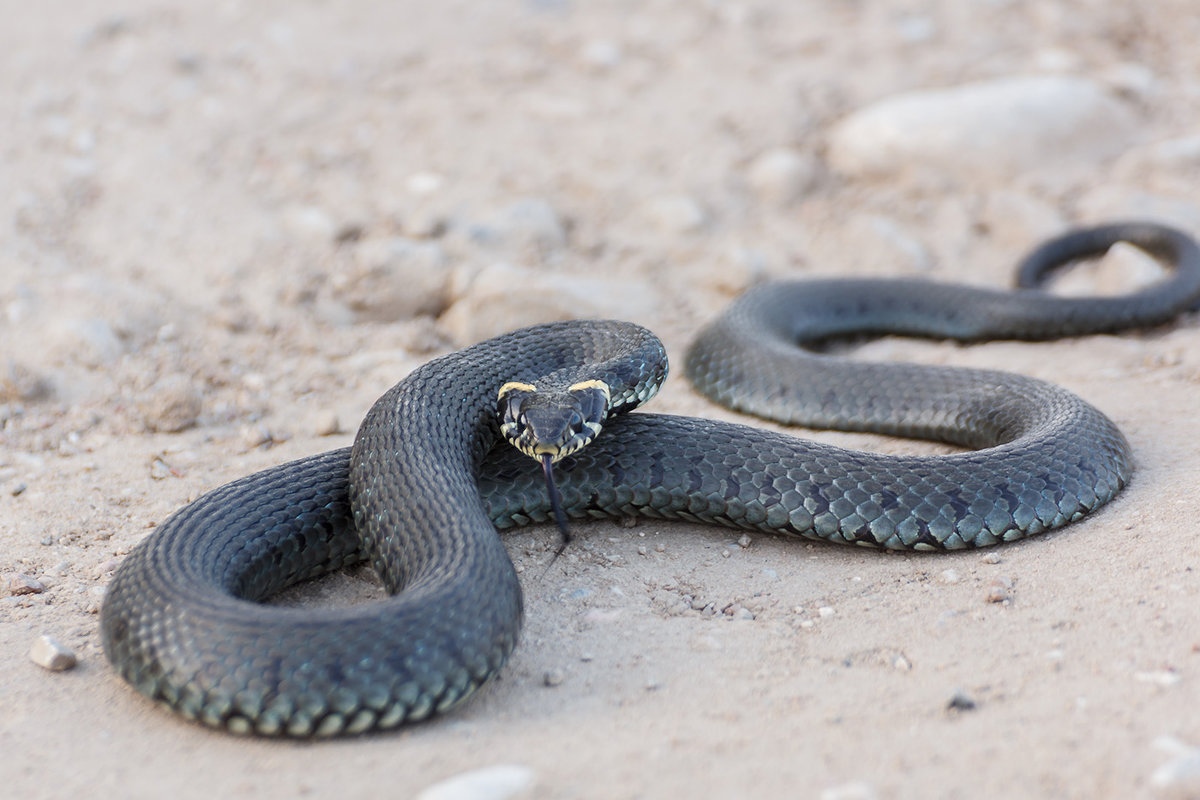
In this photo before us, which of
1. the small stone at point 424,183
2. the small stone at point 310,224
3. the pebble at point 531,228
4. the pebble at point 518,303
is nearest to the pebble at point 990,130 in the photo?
the pebble at point 531,228

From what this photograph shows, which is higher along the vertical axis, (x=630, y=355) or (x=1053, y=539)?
(x=630, y=355)

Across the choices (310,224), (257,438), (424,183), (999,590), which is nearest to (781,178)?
(424,183)

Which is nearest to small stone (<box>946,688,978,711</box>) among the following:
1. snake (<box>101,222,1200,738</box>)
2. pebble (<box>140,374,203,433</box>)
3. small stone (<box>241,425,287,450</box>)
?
snake (<box>101,222,1200,738</box>)

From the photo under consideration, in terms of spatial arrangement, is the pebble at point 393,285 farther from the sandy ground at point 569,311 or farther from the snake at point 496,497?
the snake at point 496,497

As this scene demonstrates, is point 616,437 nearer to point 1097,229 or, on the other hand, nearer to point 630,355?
point 630,355

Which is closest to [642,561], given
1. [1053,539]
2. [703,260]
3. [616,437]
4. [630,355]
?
[616,437]

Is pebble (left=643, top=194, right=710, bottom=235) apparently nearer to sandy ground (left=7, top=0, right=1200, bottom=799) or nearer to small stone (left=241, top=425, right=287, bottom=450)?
sandy ground (left=7, top=0, right=1200, bottom=799)
